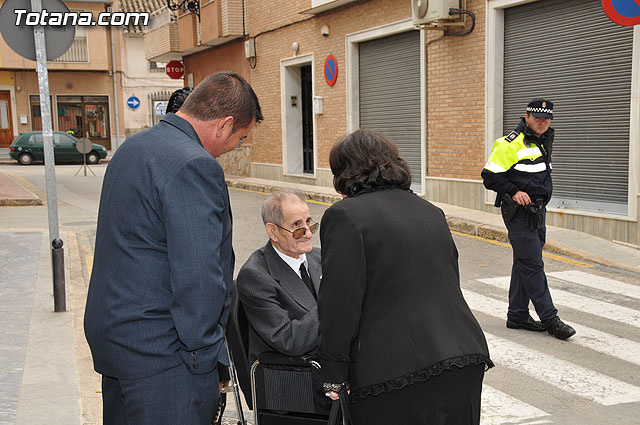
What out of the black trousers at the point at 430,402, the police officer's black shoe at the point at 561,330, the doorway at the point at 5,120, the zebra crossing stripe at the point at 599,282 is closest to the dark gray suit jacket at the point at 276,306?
the black trousers at the point at 430,402

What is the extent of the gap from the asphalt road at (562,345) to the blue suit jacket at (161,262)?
2.61 m

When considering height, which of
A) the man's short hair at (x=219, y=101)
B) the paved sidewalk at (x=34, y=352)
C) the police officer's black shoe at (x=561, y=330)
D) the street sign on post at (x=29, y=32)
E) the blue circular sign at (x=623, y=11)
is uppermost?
the blue circular sign at (x=623, y=11)

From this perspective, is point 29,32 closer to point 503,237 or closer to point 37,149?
point 503,237

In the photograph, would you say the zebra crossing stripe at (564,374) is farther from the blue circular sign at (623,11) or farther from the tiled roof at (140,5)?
the tiled roof at (140,5)

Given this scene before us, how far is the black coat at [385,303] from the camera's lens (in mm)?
2557

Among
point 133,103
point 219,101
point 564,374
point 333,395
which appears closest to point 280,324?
point 333,395

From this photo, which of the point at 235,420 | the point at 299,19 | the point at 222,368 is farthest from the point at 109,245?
the point at 299,19

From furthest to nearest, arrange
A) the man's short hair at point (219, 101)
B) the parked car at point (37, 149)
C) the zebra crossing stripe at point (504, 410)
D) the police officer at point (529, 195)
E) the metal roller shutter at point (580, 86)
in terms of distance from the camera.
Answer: the parked car at point (37, 149) < the metal roller shutter at point (580, 86) < the police officer at point (529, 195) < the zebra crossing stripe at point (504, 410) < the man's short hair at point (219, 101)

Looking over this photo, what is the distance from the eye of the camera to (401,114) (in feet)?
52.1

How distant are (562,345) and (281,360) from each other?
11.7 ft

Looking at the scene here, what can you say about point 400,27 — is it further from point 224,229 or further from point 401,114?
point 224,229

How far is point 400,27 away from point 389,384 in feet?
44.1

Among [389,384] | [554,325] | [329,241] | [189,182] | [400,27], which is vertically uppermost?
[400,27]

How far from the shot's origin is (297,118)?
2069cm
